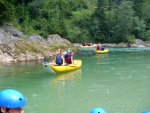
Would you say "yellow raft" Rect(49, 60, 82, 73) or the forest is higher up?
the forest

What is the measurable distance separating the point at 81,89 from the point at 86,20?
162 feet

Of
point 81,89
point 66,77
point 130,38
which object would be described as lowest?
point 81,89

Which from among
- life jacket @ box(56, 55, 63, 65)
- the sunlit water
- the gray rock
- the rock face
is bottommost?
the sunlit water

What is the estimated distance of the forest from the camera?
148ft

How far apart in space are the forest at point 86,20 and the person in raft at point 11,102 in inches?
1547

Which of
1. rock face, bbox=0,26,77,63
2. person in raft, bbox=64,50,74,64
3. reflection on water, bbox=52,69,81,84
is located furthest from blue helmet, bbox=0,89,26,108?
rock face, bbox=0,26,77,63

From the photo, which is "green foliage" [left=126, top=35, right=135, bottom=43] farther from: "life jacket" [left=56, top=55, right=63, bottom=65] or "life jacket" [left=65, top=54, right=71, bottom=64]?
Answer: "life jacket" [left=56, top=55, right=63, bottom=65]

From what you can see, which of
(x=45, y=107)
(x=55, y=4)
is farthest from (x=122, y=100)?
(x=55, y=4)

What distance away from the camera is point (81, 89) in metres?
12.4

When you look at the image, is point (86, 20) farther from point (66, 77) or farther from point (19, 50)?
point (66, 77)

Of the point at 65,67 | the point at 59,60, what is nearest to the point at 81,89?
the point at 59,60

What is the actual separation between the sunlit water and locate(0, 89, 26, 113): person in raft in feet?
19.6

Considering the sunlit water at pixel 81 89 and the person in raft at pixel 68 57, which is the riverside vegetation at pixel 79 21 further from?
the sunlit water at pixel 81 89

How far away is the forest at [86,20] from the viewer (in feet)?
148
